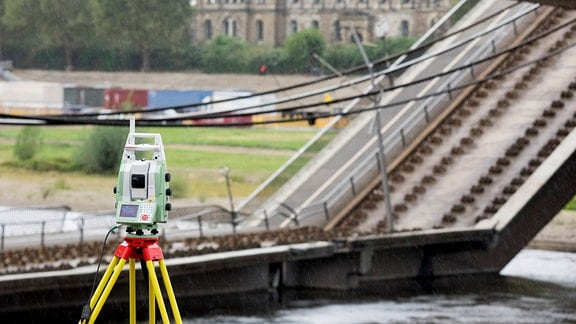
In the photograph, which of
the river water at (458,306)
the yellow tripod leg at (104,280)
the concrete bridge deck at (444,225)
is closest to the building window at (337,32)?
the concrete bridge deck at (444,225)

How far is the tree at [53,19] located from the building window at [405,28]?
2869cm

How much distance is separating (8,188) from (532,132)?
36506 mm

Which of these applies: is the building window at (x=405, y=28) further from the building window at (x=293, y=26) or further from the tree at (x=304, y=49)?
the building window at (x=293, y=26)

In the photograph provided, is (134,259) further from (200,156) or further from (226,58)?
(226,58)

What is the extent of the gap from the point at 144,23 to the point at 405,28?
24800mm

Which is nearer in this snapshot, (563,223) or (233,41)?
(563,223)

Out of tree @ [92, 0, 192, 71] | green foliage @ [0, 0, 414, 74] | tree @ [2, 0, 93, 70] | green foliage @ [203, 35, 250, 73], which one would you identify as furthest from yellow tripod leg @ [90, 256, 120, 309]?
green foliage @ [203, 35, 250, 73]

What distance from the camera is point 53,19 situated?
132 meters

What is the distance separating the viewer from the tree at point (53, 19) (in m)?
130

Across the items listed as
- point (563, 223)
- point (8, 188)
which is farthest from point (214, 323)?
point (8, 188)

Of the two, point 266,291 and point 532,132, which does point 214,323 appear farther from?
point 532,132

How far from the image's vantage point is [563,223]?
5409 centimetres

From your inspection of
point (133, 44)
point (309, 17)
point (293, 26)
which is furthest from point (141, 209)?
point (293, 26)

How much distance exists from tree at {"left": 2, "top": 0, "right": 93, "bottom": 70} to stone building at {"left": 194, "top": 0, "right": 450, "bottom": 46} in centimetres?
2364
